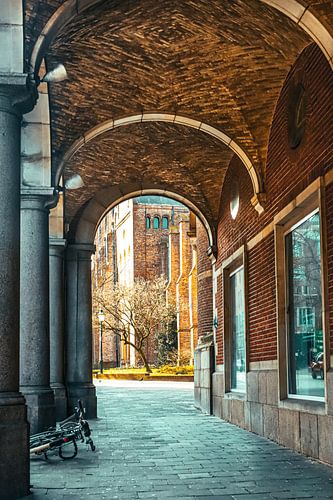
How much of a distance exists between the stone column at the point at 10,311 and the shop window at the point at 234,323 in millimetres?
7919

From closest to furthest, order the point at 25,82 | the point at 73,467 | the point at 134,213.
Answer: the point at 25,82 < the point at 73,467 < the point at 134,213

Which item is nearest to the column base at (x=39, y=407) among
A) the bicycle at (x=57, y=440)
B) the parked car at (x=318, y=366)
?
the bicycle at (x=57, y=440)

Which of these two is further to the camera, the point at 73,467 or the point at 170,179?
the point at 170,179

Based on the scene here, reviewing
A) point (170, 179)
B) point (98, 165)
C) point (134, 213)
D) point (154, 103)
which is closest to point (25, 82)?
point (154, 103)

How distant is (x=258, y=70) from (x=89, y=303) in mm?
7799

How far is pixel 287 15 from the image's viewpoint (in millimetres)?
8828

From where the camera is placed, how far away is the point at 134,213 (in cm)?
6284

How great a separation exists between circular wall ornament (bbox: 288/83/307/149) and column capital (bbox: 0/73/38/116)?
445cm

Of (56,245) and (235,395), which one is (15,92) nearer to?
(56,245)

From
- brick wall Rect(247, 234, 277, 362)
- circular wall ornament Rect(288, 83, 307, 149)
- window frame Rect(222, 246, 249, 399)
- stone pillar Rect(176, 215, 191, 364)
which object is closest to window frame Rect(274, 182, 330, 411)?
brick wall Rect(247, 234, 277, 362)

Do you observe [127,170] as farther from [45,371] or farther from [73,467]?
[73,467]

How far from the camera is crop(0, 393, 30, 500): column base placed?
6520mm

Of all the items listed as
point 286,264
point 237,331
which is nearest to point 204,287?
point 237,331

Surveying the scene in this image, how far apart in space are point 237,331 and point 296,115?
6040mm
